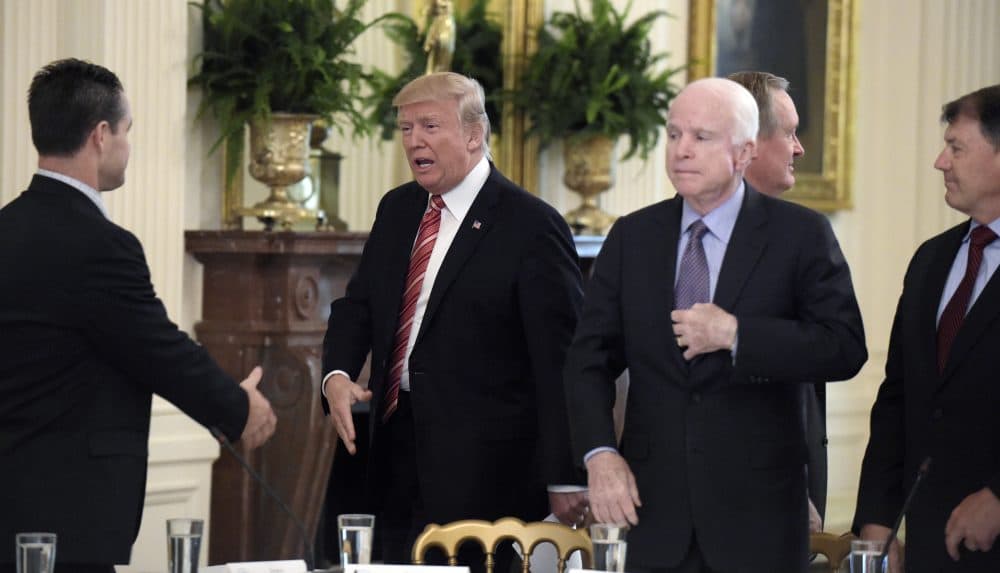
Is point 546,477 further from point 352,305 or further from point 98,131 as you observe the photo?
point 98,131

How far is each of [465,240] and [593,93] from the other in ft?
10.1

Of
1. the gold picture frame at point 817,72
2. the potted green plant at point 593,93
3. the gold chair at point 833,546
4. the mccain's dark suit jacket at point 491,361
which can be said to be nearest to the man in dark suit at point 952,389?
the gold chair at point 833,546

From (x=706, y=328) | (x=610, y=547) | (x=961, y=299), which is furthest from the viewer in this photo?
(x=961, y=299)

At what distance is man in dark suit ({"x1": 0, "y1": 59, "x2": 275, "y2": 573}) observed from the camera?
3551 millimetres

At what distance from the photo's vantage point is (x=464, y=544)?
13.9 ft

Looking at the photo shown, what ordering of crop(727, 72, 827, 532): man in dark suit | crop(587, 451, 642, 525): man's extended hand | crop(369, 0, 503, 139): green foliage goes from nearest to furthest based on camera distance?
1. crop(587, 451, 642, 525): man's extended hand
2. crop(727, 72, 827, 532): man in dark suit
3. crop(369, 0, 503, 139): green foliage

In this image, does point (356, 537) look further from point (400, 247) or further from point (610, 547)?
point (400, 247)

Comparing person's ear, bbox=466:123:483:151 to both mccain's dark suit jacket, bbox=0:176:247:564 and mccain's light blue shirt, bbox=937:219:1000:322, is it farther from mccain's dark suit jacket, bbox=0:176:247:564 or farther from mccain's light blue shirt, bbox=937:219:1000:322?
mccain's light blue shirt, bbox=937:219:1000:322

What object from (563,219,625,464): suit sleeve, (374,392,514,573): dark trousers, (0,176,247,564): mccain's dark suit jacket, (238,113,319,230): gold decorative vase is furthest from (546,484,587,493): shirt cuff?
(238,113,319,230): gold decorative vase

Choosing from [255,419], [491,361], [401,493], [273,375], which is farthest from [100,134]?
[273,375]

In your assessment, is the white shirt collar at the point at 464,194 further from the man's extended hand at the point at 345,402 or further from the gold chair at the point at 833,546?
the gold chair at the point at 833,546

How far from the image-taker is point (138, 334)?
3645 millimetres

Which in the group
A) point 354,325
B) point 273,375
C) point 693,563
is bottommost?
point 693,563

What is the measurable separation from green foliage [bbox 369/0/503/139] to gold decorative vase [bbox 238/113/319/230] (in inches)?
26.4
